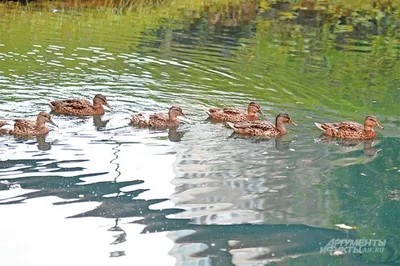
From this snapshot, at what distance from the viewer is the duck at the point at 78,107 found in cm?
1235

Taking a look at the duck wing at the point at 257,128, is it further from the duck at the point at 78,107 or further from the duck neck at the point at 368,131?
the duck at the point at 78,107

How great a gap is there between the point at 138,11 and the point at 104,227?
52.0 ft

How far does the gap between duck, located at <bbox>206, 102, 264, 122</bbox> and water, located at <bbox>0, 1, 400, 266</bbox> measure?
0.79 ft

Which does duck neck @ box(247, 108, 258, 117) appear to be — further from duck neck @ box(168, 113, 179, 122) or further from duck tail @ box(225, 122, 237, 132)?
duck neck @ box(168, 113, 179, 122)

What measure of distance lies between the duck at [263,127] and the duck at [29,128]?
2642mm

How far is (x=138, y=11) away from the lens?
23.3 meters

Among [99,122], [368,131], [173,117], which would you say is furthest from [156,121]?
[368,131]

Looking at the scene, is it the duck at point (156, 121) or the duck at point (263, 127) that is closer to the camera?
the duck at point (263, 127)

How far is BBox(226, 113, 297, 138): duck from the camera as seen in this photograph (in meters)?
11.6

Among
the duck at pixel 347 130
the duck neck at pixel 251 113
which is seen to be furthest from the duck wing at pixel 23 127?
the duck at pixel 347 130

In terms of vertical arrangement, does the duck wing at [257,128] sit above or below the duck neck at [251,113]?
below

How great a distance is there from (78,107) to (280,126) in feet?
9.90

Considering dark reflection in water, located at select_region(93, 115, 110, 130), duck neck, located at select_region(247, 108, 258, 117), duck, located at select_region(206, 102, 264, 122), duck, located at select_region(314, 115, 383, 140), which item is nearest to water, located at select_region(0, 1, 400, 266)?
dark reflection in water, located at select_region(93, 115, 110, 130)

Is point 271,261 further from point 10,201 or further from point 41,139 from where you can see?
point 41,139
